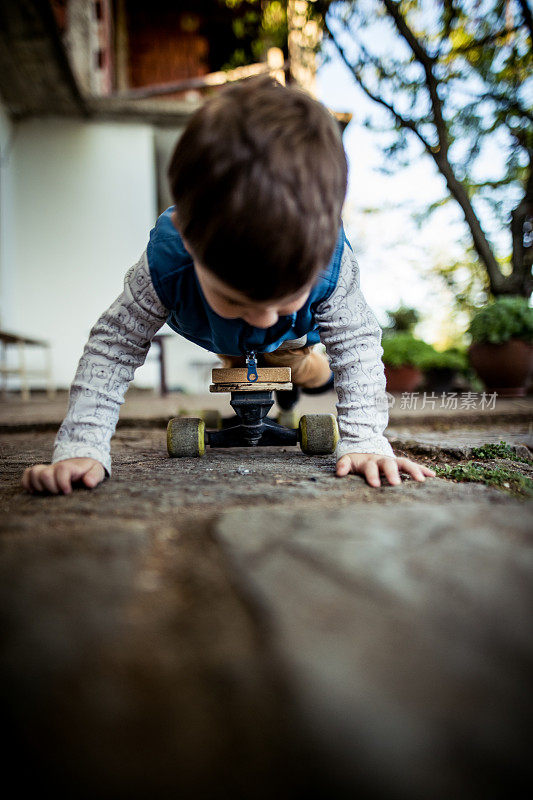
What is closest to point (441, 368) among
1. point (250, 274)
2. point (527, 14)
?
point (527, 14)

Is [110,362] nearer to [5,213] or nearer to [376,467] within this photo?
[376,467]

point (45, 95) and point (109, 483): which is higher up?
A: point (45, 95)

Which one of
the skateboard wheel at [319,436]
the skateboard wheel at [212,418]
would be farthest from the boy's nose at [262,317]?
the skateboard wheel at [212,418]

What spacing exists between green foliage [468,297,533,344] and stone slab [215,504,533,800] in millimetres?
3854

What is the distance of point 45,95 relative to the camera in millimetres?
5797

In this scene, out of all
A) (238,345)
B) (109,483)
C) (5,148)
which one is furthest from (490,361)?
(5,148)

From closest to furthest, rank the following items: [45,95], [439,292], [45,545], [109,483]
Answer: [45,545] → [109,483] → [45,95] → [439,292]

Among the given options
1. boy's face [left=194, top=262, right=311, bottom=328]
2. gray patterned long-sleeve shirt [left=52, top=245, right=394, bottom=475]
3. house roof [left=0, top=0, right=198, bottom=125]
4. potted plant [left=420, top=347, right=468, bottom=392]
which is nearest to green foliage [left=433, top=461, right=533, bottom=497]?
gray patterned long-sleeve shirt [left=52, top=245, right=394, bottom=475]

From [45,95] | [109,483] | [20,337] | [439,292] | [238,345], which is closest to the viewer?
[109,483]

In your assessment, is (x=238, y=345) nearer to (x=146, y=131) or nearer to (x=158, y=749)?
(x=158, y=749)

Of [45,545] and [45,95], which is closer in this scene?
[45,545]

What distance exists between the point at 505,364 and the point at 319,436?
3227mm

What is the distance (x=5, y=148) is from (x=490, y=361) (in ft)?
19.2

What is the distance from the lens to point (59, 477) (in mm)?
1008
